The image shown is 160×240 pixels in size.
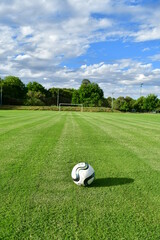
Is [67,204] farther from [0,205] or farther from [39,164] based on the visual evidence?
[39,164]

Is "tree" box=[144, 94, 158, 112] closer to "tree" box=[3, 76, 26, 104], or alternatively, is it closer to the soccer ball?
"tree" box=[3, 76, 26, 104]

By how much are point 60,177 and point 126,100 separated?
11451cm

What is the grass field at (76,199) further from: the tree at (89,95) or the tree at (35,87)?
the tree at (35,87)

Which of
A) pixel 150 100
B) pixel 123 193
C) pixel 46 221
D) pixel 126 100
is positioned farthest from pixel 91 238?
pixel 126 100

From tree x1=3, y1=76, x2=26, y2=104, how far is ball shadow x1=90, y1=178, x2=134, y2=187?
8387 centimetres

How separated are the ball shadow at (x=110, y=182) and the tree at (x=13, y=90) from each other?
8387 cm

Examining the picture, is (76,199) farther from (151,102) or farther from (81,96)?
(151,102)

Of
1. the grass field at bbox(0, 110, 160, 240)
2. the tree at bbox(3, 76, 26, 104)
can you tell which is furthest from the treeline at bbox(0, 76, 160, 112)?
the grass field at bbox(0, 110, 160, 240)

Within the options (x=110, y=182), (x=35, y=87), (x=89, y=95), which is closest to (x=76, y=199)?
(x=110, y=182)

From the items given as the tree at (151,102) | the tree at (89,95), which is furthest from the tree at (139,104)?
the tree at (89,95)

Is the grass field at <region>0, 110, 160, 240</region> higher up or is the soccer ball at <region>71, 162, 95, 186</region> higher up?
the soccer ball at <region>71, 162, 95, 186</region>

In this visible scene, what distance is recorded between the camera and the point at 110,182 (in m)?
4.68

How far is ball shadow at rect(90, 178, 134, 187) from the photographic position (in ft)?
15.0

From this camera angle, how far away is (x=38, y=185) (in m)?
4.43
